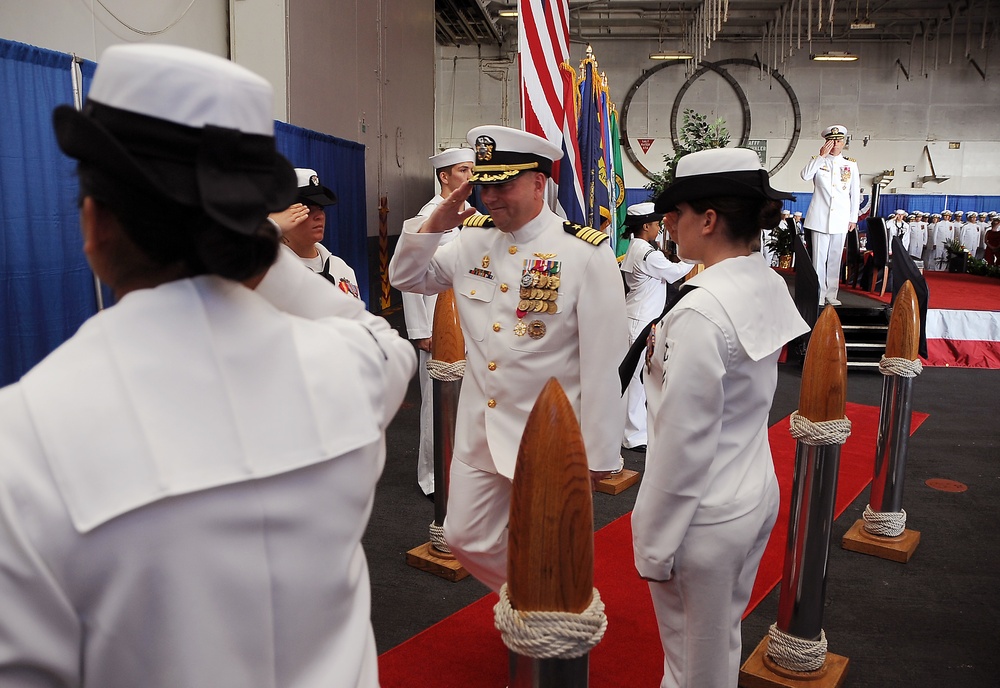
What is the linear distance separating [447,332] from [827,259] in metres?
6.95

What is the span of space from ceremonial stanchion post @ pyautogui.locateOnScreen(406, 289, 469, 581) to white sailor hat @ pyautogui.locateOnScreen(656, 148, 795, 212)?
1404 millimetres

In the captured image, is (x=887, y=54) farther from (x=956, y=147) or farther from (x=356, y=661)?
(x=356, y=661)

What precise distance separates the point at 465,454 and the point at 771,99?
747 inches

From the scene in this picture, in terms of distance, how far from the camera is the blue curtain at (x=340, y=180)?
7.48 m

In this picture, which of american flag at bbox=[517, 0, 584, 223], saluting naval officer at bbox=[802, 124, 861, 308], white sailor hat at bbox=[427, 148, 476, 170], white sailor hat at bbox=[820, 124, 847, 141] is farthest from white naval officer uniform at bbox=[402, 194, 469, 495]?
white sailor hat at bbox=[820, 124, 847, 141]

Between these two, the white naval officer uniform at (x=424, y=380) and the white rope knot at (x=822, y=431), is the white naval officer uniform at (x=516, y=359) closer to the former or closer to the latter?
the white rope knot at (x=822, y=431)

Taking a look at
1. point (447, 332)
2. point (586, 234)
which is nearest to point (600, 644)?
point (447, 332)

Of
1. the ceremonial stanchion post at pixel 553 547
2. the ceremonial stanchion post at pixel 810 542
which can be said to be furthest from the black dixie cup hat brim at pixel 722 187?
the ceremonial stanchion post at pixel 553 547

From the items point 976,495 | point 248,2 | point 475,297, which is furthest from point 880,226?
point 475,297

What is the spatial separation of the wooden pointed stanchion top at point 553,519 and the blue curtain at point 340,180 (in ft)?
21.7

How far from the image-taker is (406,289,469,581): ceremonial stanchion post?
10.8 feet

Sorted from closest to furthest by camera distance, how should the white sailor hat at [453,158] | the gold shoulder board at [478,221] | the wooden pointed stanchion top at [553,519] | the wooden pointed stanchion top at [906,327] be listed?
the wooden pointed stanchion top at [553,519] < the gold shoulder board at [478,221] < the wooden pointed stanchion top at [906,327] < the white sailor hat at [453,158]

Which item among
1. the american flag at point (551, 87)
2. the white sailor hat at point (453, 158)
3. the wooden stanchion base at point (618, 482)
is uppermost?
the american flag at point (551, 87)

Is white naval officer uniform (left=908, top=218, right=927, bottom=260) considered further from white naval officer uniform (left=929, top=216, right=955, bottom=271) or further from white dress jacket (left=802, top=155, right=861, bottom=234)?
white dress jacket (left=802, top=155, right=861, bottom=234)
